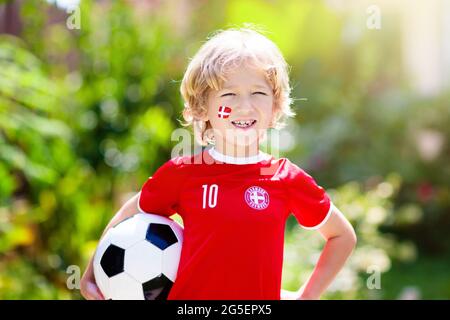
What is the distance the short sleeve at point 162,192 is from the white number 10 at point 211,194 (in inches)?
4.0

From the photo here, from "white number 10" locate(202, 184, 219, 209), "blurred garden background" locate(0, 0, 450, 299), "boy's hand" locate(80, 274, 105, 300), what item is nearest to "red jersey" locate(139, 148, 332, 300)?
"white number 10" locate(202, 184, 219, 209)

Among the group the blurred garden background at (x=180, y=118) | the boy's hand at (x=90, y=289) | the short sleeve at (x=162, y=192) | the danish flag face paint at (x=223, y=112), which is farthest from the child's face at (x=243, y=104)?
the blurred garden background at (x=180, y=118)

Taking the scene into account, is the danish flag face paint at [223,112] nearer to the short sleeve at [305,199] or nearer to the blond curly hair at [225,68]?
the blond curly hair at [225,68]

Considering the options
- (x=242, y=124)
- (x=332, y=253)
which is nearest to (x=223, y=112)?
(x=242, y=124)

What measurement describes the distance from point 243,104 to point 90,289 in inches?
30.7

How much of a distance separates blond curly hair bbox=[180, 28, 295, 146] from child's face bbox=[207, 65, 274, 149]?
2 centimetres

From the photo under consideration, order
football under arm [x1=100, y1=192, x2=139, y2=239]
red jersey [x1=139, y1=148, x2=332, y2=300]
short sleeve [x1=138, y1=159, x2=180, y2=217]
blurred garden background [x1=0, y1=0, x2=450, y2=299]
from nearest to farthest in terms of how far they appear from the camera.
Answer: red jersey [x1=139, y1=148, x2=332, y2=300], short sleeve [x1=138, y1=159, x2=180, y2=217], football under arm [x1=100, y1=192, x2=139, y2=239], blurred garden background [x1=0, y1=0, x2=450, y2=299]

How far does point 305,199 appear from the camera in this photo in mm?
2199

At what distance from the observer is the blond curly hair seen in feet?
7.00

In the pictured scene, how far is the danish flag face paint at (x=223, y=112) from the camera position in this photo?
2119mm

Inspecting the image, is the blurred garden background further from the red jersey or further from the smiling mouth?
the smiling mouth

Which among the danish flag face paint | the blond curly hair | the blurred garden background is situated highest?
the blond curly hair

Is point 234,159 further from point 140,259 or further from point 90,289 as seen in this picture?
point 90,289
